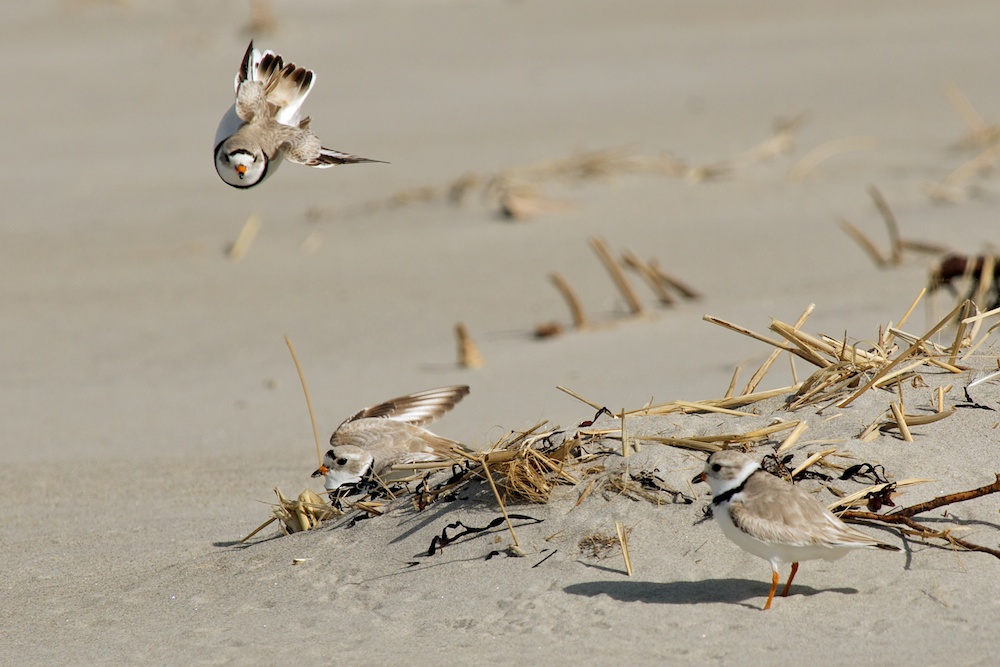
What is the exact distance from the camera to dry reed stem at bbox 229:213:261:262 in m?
10.8

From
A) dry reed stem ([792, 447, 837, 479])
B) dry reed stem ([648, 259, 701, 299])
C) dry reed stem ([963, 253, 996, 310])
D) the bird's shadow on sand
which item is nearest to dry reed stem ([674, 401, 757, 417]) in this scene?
dry reed stem ([792, 447, 837, 479])

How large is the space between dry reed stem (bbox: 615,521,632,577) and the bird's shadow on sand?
0.20ft

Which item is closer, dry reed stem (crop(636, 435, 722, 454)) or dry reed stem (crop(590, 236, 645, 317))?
dry reed stem (crop(636, 435, 722, 454))

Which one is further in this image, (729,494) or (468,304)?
(468,304)

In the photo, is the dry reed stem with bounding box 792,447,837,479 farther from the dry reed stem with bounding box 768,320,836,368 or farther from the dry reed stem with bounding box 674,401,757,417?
the dry reed stem with bounding box 768,320,836,368

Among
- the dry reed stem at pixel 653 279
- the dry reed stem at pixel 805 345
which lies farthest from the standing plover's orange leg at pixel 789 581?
the dry reed stem at pixel 653 279

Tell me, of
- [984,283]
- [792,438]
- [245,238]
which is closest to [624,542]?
[792,438]

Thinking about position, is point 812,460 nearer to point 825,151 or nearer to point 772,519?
point 772,519

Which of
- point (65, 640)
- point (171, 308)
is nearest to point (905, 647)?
point (65, 640)

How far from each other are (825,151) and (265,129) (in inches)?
336

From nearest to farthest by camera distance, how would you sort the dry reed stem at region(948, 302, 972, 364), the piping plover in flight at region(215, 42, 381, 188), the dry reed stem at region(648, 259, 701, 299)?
the piping plover in flight at region(215, 42, 381, 188) < the dry reed stem at region(948, 302, 972, 364) < the dry reed stem at region(648, 259, 701, 299)

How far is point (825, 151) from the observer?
1194 cm

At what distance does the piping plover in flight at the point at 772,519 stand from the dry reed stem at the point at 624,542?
13.9 inches

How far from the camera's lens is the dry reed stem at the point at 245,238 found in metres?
10.8
